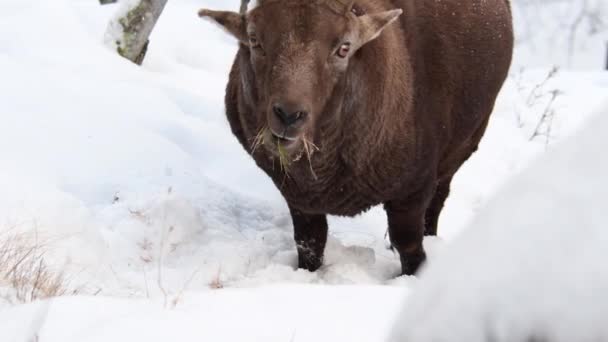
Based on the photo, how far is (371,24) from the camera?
13.3ft

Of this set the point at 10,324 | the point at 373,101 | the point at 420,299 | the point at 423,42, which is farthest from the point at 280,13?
the point at 420,299

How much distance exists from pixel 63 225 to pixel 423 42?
2120 mm

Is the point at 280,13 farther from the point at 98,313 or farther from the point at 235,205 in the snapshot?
the point at 235,205

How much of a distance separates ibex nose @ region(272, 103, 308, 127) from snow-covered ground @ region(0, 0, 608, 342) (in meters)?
0.75

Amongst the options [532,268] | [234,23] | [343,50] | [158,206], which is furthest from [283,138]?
[532,268]

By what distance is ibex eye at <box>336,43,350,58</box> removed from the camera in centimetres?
392

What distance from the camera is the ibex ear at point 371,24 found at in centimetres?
401

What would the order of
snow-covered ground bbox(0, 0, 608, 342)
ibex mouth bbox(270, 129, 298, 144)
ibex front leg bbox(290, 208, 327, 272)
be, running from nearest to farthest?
snow-covered ground bbox(0, 0, 608, 342) < ibex mouth bbox(270, 129, 298, 144) < ibex front leg bbox(290, 208, 327, 272)

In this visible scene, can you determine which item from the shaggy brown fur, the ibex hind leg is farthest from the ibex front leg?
the ibex hind leg

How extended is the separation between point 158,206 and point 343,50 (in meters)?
1.76

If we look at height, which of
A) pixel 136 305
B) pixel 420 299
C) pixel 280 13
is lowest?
pixel 136 305

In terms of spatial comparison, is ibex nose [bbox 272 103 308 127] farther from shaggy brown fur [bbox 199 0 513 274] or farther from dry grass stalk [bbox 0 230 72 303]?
Result: dry grass stalk [bbox 0 230 72 303]

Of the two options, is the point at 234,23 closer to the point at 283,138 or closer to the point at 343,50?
the point at 343,50

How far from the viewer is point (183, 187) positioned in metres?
5.70
